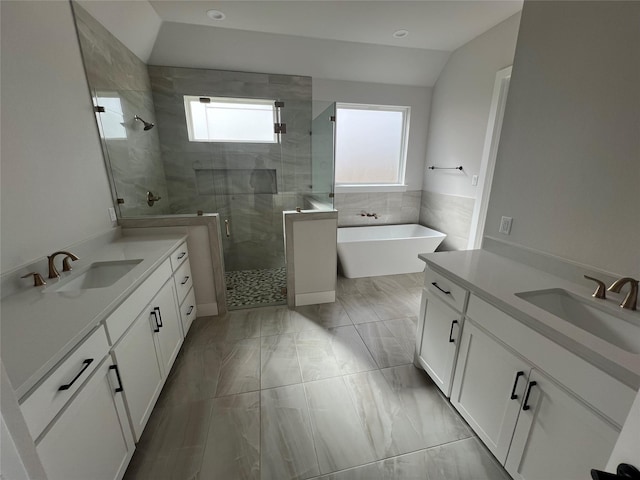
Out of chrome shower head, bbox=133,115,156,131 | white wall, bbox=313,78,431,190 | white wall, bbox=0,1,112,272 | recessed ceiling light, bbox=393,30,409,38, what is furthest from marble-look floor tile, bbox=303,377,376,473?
recessed ceiling light, bbox=393,30,409,38

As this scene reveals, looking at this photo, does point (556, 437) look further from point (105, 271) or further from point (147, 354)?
point (105, 271)

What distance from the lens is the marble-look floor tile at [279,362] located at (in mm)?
1882

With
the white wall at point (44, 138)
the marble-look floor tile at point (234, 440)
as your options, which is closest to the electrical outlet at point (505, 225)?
the marble-look floor tile at point (234, 440)

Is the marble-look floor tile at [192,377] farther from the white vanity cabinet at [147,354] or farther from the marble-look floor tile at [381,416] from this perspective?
the marble-look floor tile at [381,416]

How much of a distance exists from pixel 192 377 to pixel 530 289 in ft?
7.18

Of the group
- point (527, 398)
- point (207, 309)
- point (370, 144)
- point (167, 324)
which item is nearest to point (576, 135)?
point (527, 398)

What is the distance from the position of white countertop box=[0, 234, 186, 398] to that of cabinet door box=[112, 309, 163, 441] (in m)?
0.22

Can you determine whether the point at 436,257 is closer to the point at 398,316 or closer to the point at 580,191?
the point at 580,191

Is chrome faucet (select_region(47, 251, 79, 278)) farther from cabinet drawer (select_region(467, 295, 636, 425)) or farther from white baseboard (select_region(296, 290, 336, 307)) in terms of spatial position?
cabinet drawer (select_region(467, 295, 636, 425))

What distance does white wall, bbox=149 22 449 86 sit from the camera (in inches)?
111

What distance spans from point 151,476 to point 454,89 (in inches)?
180

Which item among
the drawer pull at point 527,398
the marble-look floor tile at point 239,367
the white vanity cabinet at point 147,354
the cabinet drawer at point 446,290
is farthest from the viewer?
the marble-look floor tile at point 239,367

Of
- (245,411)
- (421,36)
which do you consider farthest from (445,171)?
(245,411)

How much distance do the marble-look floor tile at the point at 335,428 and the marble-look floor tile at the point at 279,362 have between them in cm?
16
